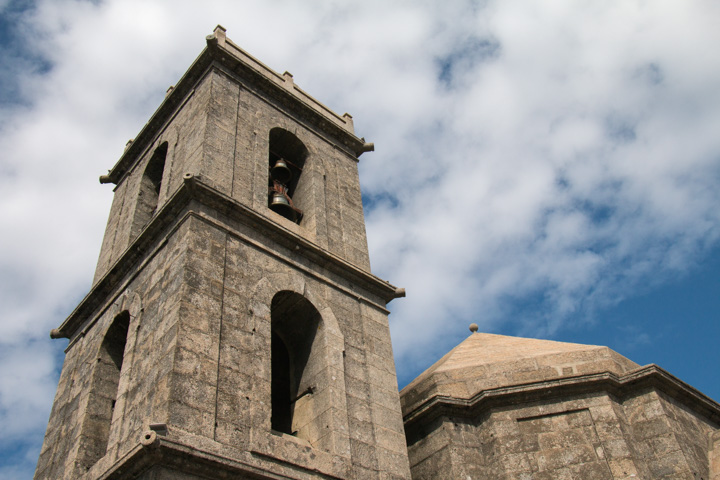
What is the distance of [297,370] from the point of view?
32.0 ft

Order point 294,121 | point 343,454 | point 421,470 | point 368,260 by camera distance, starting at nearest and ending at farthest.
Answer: point 343,454
point 421,470
point 368,260
point 294,121

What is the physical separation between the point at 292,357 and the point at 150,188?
5279 millimetres

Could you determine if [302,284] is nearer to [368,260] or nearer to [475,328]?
[368,260]

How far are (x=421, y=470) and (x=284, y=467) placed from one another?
3.34 m

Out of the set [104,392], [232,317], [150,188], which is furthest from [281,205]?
[104,392]

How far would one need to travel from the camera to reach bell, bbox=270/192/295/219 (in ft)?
38.1

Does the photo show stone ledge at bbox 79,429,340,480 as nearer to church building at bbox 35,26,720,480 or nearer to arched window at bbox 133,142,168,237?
church building at bbox 35,26,720,480

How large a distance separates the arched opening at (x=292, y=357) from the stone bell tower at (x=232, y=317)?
0.02 meters

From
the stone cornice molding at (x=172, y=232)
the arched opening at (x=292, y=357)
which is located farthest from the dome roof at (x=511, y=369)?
the arched opening at (x=292, y=357)

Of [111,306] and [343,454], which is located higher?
[111,306]

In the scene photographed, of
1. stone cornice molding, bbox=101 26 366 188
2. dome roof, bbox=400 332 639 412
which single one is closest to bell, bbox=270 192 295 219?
stone cornice molding, bbox=101 26 366 188

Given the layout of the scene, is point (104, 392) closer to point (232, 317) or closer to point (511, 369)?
point (232, 317)

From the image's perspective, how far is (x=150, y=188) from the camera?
13.2m

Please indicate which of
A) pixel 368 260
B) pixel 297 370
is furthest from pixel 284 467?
pixel 368 260
